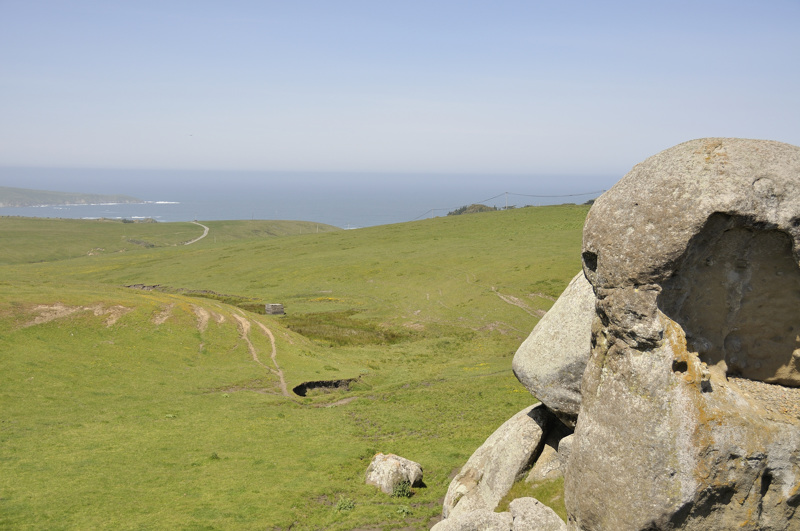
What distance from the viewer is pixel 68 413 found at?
121 ft

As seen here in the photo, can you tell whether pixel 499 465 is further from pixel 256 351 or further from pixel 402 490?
pixel 256 351

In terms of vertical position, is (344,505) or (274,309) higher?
(344,505)

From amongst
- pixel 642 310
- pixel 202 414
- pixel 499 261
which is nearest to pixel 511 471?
pixel 642 310

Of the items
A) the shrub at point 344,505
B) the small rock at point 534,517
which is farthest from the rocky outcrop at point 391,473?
the small rock at point 534,517

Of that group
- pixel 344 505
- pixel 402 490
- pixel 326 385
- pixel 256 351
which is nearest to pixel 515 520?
pixel 402 490

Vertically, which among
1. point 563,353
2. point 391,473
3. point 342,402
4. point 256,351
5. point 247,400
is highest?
point 563,353

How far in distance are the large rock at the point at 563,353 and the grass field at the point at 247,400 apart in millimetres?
9240

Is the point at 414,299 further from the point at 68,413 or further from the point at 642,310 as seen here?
the point at 642,310

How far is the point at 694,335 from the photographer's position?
1509 centimetres

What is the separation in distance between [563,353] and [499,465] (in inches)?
251

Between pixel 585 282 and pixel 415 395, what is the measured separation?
2565 cm

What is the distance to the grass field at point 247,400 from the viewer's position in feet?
87.2

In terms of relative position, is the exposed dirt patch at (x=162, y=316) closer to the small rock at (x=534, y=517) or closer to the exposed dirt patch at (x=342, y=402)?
the exposed dirt patch at (x=342, y=402)

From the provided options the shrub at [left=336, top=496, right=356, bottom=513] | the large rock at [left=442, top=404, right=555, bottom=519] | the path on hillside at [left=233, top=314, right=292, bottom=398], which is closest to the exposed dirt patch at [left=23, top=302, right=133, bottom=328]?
the path on hillside at [left=233, top=314, right=292, bottom=398]
